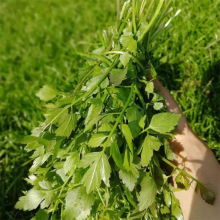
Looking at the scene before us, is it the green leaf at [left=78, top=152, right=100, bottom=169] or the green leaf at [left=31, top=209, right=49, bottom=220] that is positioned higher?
the green leaf at [left=78, top=152, right=100, bottom=169]

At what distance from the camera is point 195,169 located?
1.28 m

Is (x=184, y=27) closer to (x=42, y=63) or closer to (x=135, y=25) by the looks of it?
(x=135, y=25)

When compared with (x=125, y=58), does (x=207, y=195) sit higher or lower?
lower

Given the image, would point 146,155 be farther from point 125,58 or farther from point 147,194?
point 125,58

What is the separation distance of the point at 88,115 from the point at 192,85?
794 millimetres

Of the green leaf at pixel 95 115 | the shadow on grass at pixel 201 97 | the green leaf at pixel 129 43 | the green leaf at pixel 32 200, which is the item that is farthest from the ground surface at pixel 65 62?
the green leaf at pixel 95 115

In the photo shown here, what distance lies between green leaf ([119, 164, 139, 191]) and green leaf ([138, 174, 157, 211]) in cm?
5

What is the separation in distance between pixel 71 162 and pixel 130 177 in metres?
0.19

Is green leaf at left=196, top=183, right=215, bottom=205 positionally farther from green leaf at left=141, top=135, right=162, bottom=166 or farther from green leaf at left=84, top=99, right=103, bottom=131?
green leaf at left=84, top=99, right=103, bottom=131

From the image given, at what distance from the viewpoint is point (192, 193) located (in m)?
1.26

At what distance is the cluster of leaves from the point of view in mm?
1092

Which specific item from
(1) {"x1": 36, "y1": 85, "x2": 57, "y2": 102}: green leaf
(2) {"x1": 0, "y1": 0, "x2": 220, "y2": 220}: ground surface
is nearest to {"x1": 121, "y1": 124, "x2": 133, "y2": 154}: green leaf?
(1) {"x1": 36, "y1": 85, "x2": 57, "y2": 102}: green leaf

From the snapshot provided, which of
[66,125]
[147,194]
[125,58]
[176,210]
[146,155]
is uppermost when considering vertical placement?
[125,58]

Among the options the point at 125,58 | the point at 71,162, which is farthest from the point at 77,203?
the point at 125,58
